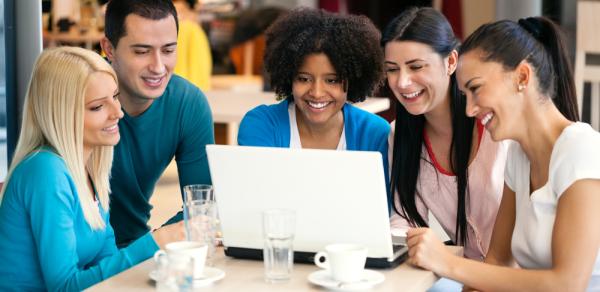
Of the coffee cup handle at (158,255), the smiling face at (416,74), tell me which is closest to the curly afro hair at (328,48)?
the smiling face at (416,74)

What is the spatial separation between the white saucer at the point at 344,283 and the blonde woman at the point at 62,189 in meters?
0.43

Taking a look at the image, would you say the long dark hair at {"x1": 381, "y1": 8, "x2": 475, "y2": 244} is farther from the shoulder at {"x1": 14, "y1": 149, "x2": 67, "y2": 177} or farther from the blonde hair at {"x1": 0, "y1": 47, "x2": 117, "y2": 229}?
the shoulder at {"x1": 14, "y1": 149, "x2": 67, "y2": 177}

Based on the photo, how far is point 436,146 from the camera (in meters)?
2.78

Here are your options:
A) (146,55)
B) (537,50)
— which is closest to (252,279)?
(537,50)

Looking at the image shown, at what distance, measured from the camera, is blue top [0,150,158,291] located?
207 centimetres

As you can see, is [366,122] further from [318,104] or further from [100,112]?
[100,112]

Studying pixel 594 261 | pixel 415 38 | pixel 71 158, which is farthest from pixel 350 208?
pixel 415 38

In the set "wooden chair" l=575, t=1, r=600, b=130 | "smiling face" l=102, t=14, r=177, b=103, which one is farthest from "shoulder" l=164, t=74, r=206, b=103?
"wooden chair" l=575, t=1, r=600, b=130

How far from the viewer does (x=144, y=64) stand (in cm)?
294

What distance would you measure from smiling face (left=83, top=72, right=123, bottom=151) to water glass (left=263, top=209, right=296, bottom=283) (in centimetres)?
55

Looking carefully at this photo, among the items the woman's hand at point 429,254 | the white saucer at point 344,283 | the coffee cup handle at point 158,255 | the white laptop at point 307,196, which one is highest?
the white laptop at point 307,196

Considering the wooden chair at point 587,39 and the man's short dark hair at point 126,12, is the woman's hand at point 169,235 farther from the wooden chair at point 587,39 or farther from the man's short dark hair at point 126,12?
the wooden chair at point 587,39

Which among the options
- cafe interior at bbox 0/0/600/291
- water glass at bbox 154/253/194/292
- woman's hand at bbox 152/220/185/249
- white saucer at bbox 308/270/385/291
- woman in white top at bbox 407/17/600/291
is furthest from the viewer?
cafe interior at bbox 0/0/600/291

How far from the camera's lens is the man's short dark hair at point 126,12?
298 cm
